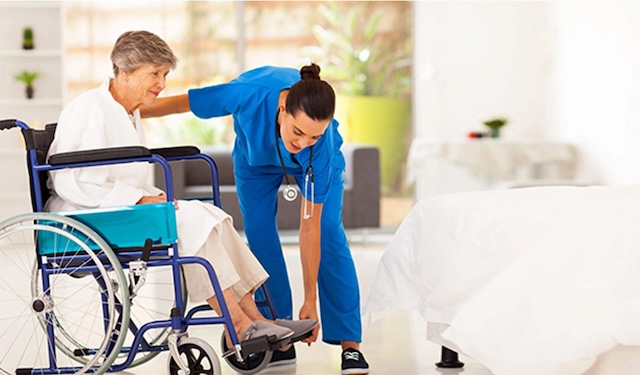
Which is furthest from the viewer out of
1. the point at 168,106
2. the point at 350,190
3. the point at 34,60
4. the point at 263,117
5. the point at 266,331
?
the point at 34,60

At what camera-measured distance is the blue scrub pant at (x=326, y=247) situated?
2904mm

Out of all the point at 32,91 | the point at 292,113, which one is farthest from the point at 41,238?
the point at 32,91

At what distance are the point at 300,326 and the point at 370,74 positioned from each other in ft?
17.4

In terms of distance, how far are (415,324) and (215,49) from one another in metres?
4.51

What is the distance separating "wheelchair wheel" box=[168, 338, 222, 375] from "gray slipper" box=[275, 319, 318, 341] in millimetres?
228

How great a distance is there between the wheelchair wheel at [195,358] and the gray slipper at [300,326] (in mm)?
228

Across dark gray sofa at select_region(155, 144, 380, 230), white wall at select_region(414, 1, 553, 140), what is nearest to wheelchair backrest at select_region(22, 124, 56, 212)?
dark gray sofa at select_region(155, 144, 380, 230)

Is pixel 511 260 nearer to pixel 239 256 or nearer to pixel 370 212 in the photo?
pixel 239 256

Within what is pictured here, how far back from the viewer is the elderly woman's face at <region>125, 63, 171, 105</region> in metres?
2.67

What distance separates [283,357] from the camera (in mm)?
3004

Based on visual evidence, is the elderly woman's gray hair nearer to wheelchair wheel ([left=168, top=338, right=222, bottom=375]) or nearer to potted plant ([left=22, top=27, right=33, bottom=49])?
wheelchair wheel ([left=168, top=338, right=222, bottom=375])

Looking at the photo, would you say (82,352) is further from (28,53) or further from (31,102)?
(28,53)

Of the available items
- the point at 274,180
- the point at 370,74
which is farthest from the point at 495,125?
the point at 274,180

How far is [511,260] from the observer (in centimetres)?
229
